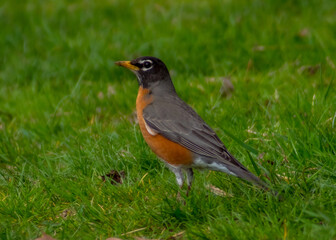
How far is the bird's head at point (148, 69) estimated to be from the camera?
5.58 meters

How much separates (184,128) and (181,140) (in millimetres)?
Result: 138

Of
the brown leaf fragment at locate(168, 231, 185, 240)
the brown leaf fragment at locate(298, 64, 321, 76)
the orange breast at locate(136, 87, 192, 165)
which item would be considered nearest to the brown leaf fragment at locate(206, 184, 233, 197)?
the orange breast at locate(136, 87, 192, 165)

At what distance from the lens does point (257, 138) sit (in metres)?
5.14

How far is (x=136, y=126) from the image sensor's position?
591cm

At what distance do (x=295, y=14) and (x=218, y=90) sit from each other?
128 inches

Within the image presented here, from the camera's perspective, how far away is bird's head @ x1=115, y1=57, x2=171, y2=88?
18.3 ft

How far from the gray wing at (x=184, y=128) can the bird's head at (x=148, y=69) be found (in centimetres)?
29

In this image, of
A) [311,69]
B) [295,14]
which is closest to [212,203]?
[311,69]

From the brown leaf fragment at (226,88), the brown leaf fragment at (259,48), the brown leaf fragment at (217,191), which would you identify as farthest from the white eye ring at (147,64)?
the brown leaf fragment at (259,48)

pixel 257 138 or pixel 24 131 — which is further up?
pixel 257 138

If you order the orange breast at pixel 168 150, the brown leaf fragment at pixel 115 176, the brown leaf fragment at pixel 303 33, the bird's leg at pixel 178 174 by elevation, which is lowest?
the brown leaf fragment at pixel 303 33

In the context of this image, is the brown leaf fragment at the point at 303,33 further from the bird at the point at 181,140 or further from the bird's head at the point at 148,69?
the bird at the point at 181,140

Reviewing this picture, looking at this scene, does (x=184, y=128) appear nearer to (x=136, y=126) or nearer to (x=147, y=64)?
(x=147, y=64)

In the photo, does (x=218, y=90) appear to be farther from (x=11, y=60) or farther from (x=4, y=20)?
(x=4, y=20)
